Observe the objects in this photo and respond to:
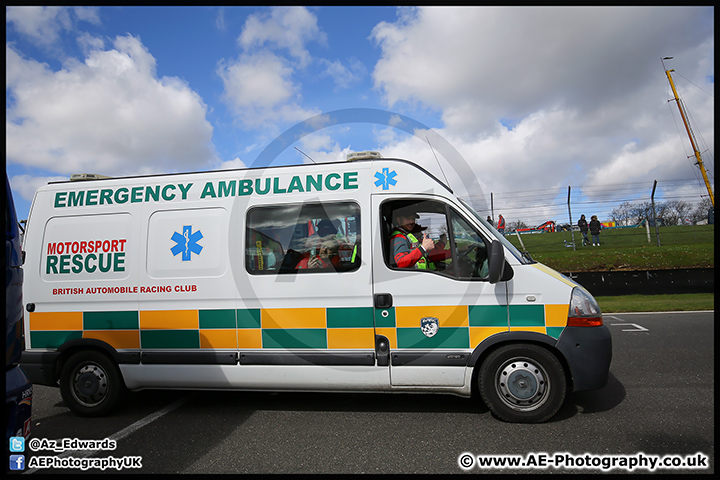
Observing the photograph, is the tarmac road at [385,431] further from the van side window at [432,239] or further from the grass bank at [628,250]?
the grass bank at [628,250]

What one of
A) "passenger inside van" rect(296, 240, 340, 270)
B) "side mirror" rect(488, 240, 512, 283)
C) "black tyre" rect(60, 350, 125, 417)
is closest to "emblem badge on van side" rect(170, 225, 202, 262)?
"passenger inside van" rect(296, 240, 340, 270)

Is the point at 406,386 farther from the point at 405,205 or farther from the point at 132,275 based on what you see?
the point at 132,275

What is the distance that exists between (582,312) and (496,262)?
901mm

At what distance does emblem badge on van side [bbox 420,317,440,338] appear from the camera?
13.4 ft

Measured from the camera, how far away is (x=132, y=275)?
15.0 feet

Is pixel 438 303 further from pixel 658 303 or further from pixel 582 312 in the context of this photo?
pixel 658 303

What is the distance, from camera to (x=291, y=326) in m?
4.28

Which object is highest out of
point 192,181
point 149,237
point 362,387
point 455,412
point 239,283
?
point 192,181

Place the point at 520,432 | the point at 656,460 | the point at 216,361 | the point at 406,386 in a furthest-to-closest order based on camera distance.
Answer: the point at 216,361 < the point at 406,386 < the point at 520,432 < the point at 656,460

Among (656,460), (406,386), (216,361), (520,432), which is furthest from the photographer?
(216,361)

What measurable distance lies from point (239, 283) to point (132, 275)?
3.76ft

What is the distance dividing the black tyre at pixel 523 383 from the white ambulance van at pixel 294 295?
12 mm

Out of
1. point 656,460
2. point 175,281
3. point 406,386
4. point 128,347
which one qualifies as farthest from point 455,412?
point 128,347

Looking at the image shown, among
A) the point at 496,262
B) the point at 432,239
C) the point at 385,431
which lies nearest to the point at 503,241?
the point at 496,262
